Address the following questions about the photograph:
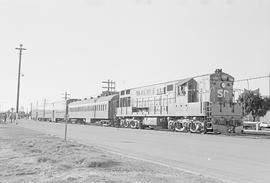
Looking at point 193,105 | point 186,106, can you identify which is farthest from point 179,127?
point 193,105

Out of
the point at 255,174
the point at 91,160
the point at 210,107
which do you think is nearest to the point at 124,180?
the point at 91,160

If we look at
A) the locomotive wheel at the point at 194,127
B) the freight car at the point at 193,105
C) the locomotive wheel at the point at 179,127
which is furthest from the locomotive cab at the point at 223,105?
the locomotive wheel at the point at 179,127

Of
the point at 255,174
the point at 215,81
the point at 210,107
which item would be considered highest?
the point at 215,81

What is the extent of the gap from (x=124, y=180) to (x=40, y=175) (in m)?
2.09

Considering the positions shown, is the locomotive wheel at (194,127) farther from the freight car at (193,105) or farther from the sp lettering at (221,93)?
the sp lettering at (221,93)

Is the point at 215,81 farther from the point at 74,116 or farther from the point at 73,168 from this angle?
the point at 74,116

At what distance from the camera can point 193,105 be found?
98.2 feet

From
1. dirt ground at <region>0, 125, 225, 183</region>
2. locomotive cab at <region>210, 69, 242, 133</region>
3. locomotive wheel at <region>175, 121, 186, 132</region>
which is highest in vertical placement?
locomotive cab at <region>210, 69, 242, 133</region>

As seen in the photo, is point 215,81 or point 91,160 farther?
point 215,81

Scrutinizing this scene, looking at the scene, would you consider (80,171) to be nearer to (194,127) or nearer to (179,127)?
(194,127)

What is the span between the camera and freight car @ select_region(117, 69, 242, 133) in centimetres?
2838

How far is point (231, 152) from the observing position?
14.9 meters

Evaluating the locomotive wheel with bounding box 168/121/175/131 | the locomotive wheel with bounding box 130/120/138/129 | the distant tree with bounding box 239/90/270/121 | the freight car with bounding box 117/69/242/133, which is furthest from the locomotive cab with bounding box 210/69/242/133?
the distant tree with bounding box 239/90/270/121

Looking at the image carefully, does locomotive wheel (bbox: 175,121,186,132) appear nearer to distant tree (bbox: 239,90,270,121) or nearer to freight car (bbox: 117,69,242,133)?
freight car (bbox: 117,69,242,133)
